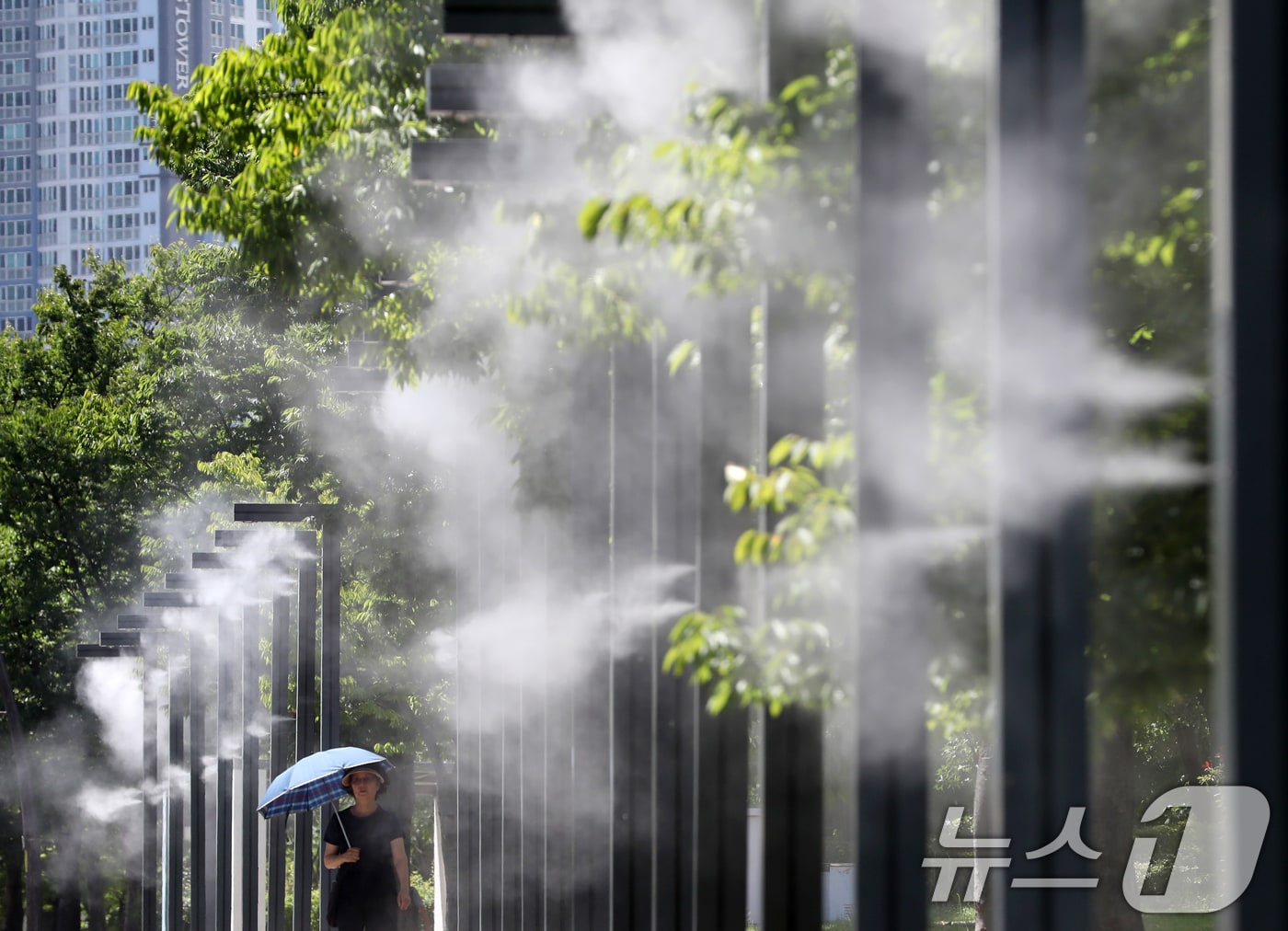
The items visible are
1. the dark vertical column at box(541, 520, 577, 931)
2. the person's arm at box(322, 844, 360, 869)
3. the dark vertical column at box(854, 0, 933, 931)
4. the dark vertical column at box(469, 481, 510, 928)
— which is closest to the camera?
the dark vertical column at box(854, 0, 933, 931)

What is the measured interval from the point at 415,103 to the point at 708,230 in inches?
217

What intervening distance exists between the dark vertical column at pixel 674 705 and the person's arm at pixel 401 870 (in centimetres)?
440

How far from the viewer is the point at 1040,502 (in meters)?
1.74

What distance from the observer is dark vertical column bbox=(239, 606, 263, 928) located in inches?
513

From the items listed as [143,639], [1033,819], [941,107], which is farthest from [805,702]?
[143,639]

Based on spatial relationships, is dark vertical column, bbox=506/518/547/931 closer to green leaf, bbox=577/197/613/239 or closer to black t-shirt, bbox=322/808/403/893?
black t-shirt, bbox=322/808/403/893

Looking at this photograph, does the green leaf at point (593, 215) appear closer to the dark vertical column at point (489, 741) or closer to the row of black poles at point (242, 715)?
the dark vertical column at point (489, 741)

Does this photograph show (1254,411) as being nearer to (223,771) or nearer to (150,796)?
(223,771)

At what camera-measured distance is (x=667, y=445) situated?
3.57 meters

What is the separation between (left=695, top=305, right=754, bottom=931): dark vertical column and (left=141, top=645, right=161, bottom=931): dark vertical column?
1457 cm

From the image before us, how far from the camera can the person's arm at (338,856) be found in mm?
7543

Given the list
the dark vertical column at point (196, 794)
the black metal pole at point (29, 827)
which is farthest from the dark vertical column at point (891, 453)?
the black metal pole at point (29, 827)

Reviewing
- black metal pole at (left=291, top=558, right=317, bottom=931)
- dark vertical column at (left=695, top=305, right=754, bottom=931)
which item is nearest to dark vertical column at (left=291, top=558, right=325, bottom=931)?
black metal pole at (left=291, top=558, right=317, bottom=931)

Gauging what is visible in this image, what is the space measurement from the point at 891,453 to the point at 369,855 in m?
6.20
